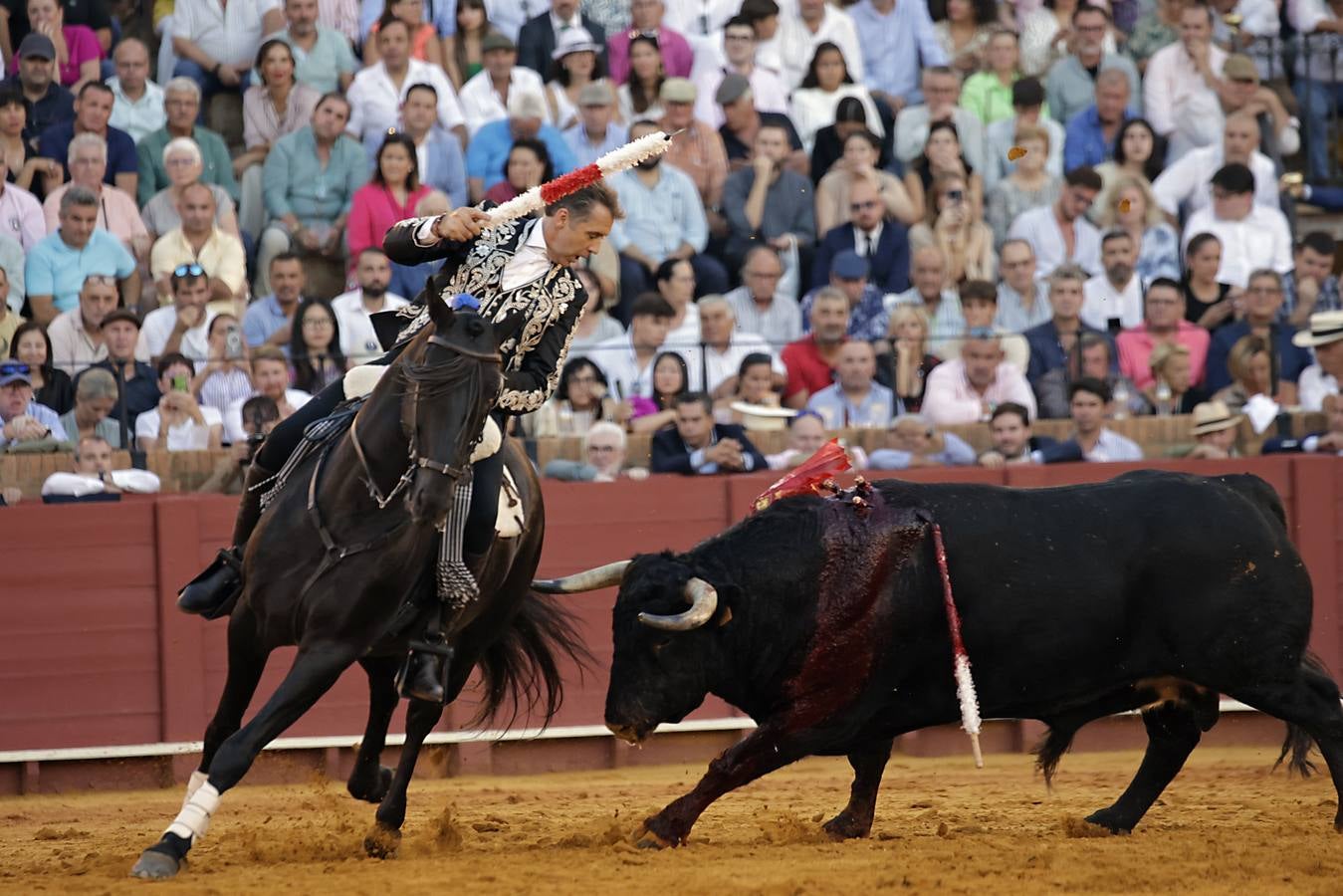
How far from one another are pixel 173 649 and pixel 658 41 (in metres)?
5.00

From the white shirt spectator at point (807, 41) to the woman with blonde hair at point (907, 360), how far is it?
2454 millimetres

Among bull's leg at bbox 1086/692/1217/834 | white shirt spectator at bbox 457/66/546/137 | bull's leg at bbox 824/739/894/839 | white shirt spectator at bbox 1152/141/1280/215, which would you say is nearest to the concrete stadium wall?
bull's leg at bbox 824/739/894/839

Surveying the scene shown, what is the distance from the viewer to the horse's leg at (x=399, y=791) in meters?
6.39

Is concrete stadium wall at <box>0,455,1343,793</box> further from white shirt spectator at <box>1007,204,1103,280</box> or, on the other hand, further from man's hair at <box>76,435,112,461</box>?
white shirt spectator at <box>1007,204,1103,280</box>

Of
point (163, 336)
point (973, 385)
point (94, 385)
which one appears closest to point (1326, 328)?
point (973, 385)

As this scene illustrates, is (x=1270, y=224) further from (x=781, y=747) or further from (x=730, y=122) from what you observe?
(x=781, y=747)

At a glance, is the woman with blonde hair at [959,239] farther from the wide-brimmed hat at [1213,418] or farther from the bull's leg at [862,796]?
the bull's leg at [862,796]

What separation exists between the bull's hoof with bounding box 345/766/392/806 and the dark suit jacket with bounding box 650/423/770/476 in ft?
9.90

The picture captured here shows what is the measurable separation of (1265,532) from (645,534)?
3.57m

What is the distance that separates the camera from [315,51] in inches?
457

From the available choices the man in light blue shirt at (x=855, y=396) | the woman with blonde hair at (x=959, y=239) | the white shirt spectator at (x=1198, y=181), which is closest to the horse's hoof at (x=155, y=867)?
the man in light blue shirt at (x=855, y=396)

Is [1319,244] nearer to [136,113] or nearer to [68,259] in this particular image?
[136,113]

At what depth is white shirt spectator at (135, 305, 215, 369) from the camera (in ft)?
33.2

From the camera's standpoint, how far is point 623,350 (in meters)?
10.4
